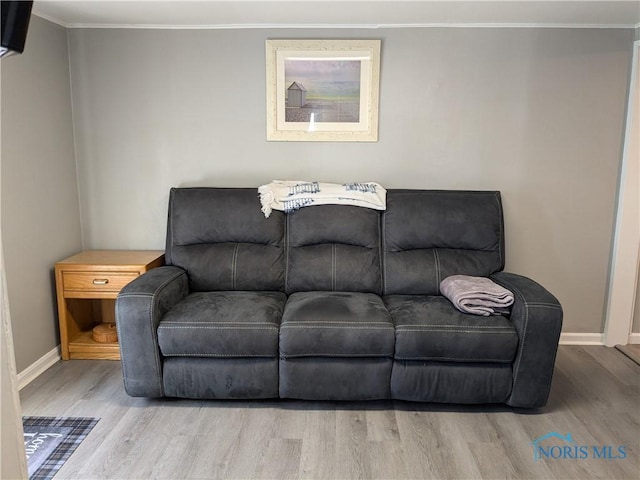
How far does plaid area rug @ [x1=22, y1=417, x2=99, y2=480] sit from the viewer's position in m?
2.03

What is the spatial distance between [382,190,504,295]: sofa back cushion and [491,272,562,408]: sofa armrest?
53 cm

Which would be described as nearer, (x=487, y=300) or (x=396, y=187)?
(x=487, y=300)

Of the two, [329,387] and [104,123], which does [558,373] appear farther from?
[104,123]

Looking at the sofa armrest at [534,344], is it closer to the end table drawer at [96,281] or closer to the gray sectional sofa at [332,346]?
the gray sectional sofa at [332,346]

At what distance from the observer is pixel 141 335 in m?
2.43

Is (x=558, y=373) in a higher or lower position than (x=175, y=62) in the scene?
lower

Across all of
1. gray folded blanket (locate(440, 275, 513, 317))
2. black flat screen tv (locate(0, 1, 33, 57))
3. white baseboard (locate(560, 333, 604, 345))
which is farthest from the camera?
white baseboard (locate(560, 333, 604, 345))

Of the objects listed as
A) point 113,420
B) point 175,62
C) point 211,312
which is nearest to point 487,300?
point 211,312

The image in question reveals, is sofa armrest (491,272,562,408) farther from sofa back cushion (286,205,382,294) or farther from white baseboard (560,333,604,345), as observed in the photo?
white baseboard (560,333,604,345)

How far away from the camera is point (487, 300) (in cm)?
252

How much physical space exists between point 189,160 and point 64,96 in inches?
34.2

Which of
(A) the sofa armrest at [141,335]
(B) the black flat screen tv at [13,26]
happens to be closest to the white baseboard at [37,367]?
(A) the sofa armrest at [141,335]

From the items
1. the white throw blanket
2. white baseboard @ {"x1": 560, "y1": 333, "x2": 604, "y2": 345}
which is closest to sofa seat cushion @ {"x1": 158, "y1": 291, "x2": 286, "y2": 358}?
the white throw blanket

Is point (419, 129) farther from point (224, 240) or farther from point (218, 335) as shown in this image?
point (218, 335)
